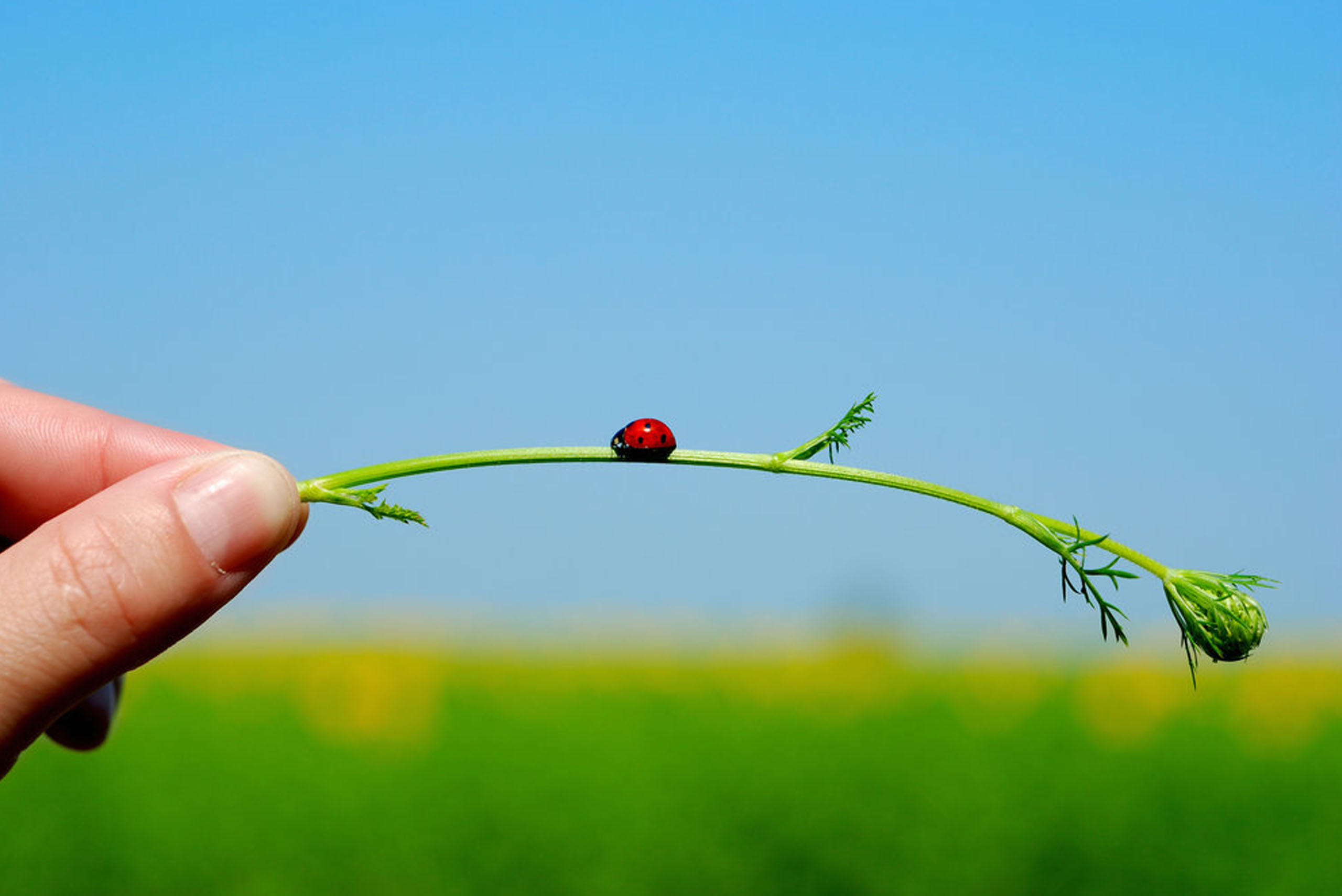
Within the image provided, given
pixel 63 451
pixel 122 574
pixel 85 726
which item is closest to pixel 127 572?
pixel 122 574

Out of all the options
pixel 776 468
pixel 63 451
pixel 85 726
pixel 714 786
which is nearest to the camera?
pixel 776 468

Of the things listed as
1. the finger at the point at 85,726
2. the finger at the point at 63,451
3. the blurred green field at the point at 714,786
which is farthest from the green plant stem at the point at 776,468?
the blurred green field at the point at 714,786

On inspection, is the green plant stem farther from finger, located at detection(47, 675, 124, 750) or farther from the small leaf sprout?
finger, located at detection(47, 675, 124, 750)

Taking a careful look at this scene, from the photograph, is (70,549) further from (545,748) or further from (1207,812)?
(1207,812)

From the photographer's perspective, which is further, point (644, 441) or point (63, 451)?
point (63, 451)

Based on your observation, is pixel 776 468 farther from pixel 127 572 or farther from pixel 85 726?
pixel 85 726

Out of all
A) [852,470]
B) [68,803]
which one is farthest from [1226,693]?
[68,803]
